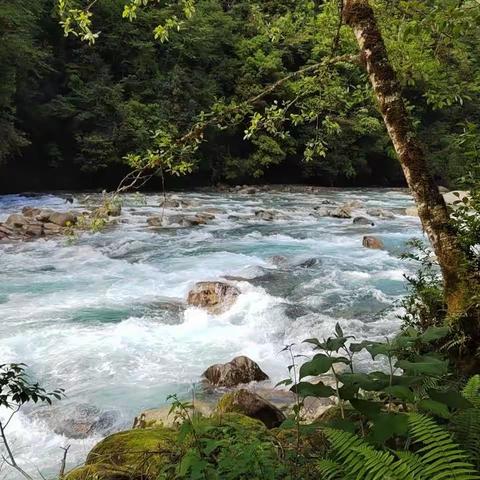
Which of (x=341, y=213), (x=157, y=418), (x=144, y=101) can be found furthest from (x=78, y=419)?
(x=144, y=101)

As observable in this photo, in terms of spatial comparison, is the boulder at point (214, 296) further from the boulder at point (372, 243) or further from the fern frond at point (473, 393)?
the fern frond at point (473, 393)

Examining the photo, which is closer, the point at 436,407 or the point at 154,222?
the point at 436,407

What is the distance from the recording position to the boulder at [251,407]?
3.77m

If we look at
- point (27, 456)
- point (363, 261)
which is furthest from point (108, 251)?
point (27, 456)

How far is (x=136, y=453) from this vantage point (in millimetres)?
2625

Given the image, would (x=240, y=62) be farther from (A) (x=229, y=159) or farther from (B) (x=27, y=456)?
(B) (x=27, y=456)

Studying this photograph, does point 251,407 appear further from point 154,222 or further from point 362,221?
point 362,221

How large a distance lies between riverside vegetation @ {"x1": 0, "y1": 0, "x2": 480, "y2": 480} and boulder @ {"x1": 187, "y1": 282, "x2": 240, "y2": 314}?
3.73 meters

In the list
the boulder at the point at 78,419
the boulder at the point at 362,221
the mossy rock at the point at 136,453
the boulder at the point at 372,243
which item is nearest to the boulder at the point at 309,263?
the boulder at the point at 372,243

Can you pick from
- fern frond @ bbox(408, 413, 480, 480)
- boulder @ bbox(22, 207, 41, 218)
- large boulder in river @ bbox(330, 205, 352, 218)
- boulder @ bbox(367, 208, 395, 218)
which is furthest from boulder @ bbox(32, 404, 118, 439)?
boulder @ bbox(367, 208, 395, 218)

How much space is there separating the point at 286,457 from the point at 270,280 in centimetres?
697

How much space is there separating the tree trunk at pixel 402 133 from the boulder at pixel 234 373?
2.92 metres

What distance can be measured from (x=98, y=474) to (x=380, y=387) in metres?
1.40

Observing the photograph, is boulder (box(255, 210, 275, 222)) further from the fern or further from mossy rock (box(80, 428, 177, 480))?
the fern
